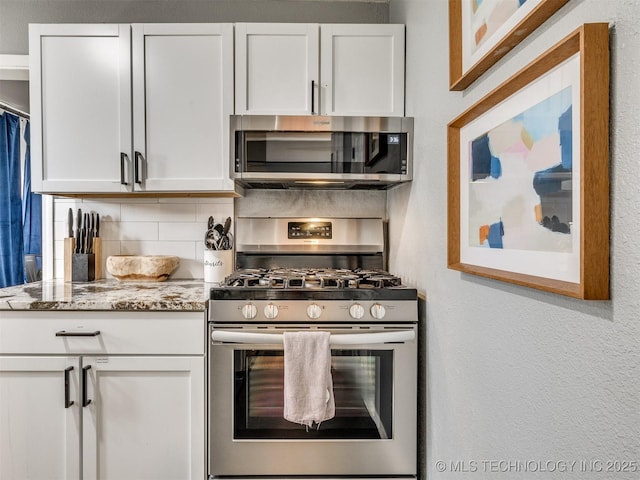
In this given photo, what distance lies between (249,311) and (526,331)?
3.26 feet

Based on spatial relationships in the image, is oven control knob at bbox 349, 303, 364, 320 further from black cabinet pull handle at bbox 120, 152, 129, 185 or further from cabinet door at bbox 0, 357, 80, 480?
black cabinet pull handle at bbox 120, 152, 129, 185

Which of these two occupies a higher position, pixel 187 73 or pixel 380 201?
pixel 187 73

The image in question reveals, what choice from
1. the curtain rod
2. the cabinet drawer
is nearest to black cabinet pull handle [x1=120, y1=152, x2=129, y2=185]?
the cabinet drawer

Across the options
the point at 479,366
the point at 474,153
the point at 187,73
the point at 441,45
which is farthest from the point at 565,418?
the point at 187,73

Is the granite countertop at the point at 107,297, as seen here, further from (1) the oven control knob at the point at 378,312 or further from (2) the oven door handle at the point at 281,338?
(1) the oven control knob at the point at 378,312

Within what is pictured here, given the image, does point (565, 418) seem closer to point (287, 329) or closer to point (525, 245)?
point (525, 245)

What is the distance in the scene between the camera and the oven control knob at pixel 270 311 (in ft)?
5.15

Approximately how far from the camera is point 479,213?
1088mm

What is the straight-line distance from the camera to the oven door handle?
1.55 meters

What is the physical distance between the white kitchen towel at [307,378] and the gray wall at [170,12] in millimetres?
1753

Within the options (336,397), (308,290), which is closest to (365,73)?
(308,290)

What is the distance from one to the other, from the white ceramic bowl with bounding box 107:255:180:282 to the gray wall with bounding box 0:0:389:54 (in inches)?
49.6

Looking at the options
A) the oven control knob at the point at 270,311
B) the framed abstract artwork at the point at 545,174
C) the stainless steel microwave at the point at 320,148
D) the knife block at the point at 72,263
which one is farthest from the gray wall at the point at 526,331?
the knife block at the point at 72,263

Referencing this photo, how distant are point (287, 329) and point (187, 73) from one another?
1262 millimetres
